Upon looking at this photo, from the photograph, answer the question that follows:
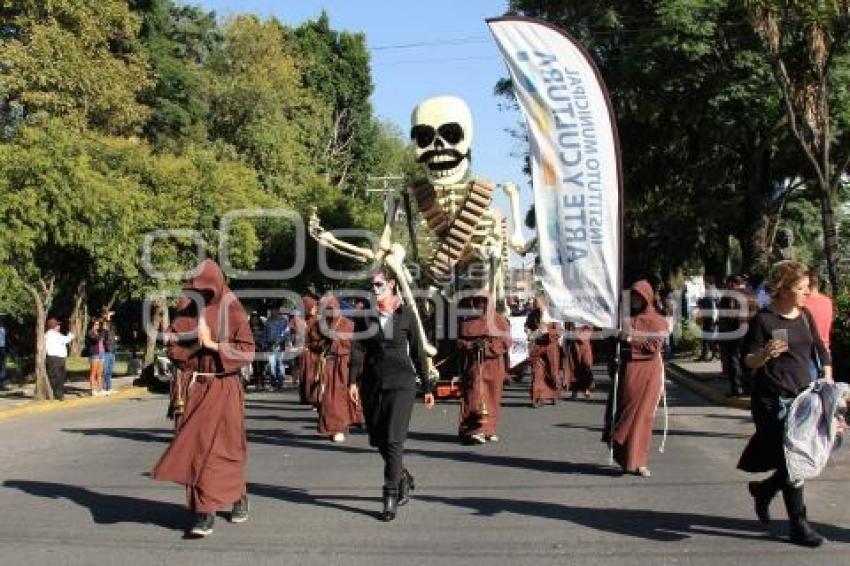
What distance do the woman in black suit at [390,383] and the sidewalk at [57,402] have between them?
10790mm

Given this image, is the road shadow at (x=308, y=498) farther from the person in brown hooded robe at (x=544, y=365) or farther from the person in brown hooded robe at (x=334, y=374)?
the person in brown hooded robe at (x=544, y=365)

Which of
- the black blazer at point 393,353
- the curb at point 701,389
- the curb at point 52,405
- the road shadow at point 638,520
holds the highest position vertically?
the black blazer at point 393,353

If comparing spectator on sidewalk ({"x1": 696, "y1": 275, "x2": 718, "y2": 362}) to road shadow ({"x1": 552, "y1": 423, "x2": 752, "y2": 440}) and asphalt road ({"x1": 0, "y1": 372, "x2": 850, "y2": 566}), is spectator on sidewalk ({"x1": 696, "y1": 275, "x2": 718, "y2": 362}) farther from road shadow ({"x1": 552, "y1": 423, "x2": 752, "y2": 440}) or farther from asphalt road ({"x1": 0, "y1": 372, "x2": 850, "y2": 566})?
asphalt road ({"x1": 0, "y1": 372, "x2": 850, "y2": 566})

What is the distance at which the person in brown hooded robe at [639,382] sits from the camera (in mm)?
9906

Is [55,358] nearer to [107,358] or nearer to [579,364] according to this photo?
[107,358]

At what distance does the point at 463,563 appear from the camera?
6754 millimetres

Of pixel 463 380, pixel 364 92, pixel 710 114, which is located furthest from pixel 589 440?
pixel 364 92

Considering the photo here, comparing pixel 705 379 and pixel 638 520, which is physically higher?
pixel 705 379

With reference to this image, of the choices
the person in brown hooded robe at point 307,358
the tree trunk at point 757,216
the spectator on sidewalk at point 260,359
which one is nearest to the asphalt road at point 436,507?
the person in brown hooded robe at point 307,358

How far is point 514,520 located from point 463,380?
15.3 feet

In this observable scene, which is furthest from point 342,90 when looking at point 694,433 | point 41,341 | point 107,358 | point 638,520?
point 638,520

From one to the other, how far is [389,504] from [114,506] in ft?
7.67

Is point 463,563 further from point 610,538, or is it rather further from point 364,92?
point 364,92

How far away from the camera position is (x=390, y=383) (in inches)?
332
